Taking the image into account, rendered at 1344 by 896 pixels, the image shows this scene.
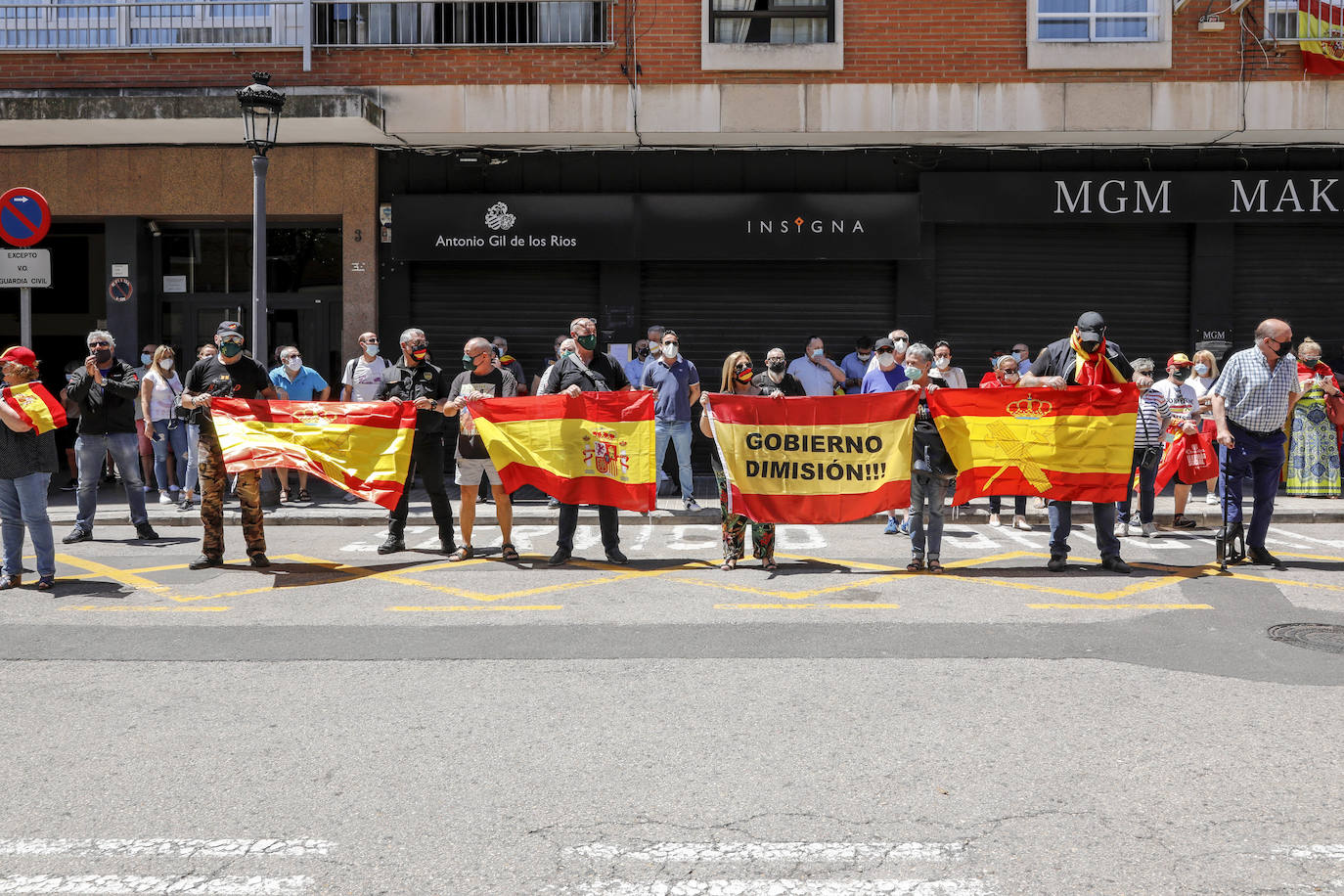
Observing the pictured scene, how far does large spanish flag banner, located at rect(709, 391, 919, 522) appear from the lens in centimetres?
999

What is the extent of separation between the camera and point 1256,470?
980cm

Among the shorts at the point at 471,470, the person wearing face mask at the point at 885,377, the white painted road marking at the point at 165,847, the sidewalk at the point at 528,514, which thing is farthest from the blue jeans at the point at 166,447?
the white painted road marking at the point at 165,847

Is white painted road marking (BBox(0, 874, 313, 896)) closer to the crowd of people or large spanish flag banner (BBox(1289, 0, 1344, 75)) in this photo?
the crowd of people

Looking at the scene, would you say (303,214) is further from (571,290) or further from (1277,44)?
(1277,44)

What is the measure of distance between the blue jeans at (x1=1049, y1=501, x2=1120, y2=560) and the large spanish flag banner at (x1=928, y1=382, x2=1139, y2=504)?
9.8 inches

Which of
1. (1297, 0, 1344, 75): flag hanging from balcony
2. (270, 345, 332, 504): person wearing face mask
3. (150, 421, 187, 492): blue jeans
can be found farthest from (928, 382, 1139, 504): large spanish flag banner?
(1297, 0, 1344, 75): flag hanging from balcony

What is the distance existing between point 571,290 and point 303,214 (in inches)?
161

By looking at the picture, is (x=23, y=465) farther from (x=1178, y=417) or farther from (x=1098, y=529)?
(x=1178, y=417)

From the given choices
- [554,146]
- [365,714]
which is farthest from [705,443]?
[365,714]

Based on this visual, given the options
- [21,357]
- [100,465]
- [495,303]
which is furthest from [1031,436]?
[495,303]

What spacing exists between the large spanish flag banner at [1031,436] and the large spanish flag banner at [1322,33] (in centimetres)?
956

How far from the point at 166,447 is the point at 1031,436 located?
10.2 metres

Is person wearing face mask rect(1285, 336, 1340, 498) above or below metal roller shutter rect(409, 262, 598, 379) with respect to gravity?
below

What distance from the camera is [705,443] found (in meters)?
18.5
